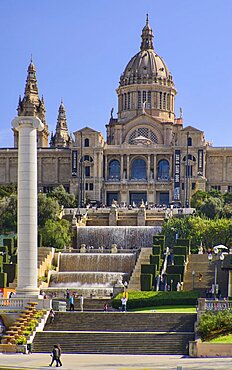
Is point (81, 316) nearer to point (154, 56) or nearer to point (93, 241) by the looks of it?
point (93, 241)

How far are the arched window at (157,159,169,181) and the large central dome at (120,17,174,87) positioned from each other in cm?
2171

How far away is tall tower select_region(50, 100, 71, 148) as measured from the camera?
189613 millimetres

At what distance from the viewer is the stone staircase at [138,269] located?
243ft

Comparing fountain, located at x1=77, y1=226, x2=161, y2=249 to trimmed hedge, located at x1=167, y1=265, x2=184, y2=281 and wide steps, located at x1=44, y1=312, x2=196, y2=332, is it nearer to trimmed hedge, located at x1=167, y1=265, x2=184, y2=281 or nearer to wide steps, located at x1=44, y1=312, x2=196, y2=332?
trimmed hedge, located at x1=167, y1=265, x2=184, y2=281

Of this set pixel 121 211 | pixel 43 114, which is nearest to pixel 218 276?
pixel 121 211

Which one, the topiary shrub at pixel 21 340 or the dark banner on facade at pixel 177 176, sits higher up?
the dark banner on facade at pixel 177 176

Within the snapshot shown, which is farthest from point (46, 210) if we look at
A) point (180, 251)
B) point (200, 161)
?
point (200, 161)

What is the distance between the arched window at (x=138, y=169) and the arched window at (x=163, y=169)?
2.43 metres

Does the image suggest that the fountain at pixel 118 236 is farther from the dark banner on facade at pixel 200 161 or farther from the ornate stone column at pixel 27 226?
the ornate stone column at pixel 27 226

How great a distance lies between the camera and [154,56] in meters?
174

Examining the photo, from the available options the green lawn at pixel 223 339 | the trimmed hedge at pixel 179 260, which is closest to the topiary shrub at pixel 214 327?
the green lawn at pixel 223 339

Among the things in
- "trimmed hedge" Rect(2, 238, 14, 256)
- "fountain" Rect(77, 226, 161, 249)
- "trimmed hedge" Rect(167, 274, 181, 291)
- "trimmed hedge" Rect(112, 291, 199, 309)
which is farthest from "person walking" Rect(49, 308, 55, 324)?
"fountain" Rect(77, 226, 161, 249)

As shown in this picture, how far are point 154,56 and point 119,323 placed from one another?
127 meters

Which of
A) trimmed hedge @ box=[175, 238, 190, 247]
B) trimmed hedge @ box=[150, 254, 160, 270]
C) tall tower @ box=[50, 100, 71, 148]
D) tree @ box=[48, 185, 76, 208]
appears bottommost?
trimmed hedge @ box=[150, 254, 160, 270]
